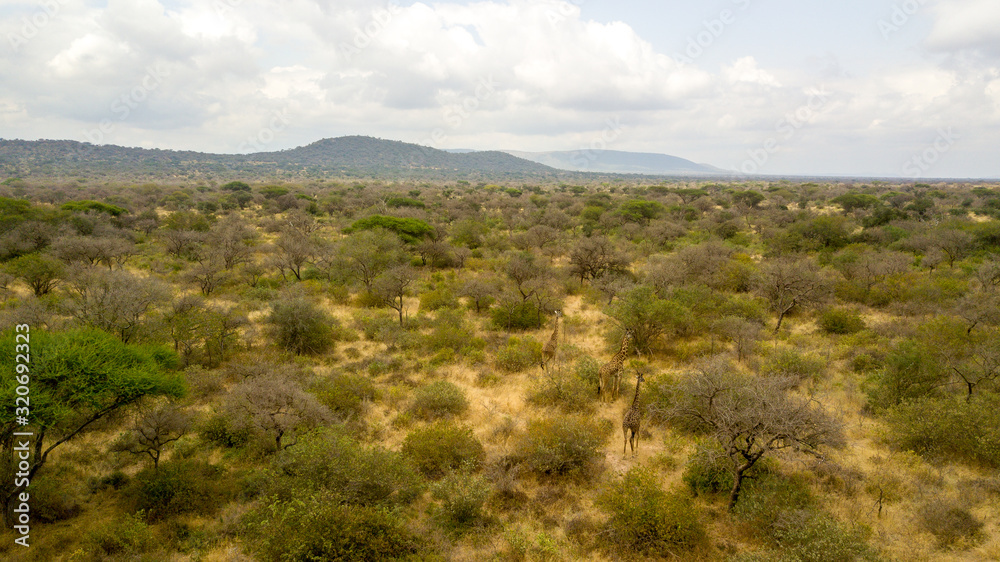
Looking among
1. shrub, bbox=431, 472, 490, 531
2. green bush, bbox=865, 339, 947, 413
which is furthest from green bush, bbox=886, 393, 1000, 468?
shrub, bbox=431, 472, 490, 531

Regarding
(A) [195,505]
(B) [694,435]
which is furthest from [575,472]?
(A) [195,505]

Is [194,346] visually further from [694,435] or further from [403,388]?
[694,435]

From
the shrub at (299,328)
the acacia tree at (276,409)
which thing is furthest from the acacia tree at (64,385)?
the shrub at (299,328)

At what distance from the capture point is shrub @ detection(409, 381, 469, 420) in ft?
35.8

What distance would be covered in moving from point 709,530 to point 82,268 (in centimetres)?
2453

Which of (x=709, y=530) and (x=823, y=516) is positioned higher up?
(x=823, y=516)

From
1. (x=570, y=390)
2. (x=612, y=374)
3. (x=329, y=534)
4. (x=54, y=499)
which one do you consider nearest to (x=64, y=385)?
(x=54, y=499)

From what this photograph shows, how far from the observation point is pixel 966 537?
6672mm

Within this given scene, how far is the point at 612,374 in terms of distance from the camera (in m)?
11.6

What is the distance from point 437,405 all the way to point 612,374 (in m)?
4.80

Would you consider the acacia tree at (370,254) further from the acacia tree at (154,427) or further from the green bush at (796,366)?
the green bush at (796,366)

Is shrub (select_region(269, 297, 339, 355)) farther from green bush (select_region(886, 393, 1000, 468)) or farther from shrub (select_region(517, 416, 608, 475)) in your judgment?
green bush (select_region(886, 393, 1000, 468))

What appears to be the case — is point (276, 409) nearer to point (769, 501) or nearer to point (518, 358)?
point (518, 358)

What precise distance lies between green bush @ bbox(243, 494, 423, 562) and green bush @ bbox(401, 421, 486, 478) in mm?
2068
